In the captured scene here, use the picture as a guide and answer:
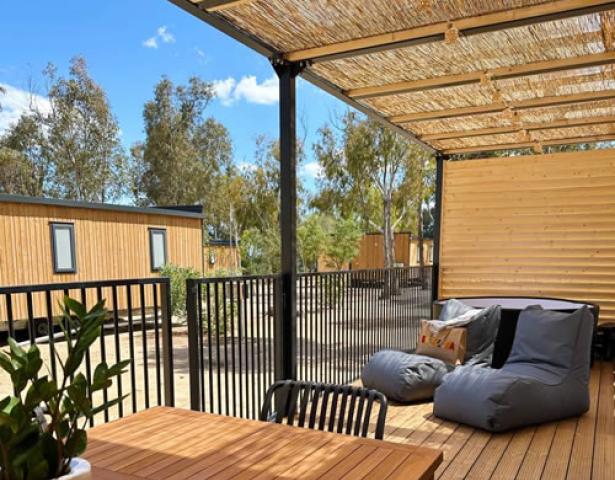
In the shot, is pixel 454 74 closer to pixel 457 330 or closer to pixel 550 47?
pixel 550 47

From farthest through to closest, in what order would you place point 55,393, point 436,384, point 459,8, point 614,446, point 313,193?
point 313,193 < point 436,384 < point 614,446 < point 459,8 < point 55,393

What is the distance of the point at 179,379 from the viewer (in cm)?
603

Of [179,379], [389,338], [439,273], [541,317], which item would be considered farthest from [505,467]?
[179,379]

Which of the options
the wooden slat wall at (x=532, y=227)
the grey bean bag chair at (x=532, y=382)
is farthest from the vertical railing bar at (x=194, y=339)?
the wooden slat wall at (x=532, y=227)

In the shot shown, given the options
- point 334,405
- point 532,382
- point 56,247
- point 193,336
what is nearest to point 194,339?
point 193,336

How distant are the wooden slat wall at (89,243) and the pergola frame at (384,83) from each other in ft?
Answer: 23.9

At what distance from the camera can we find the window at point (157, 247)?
11094 millimetres

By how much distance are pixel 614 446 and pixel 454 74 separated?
2.78 m

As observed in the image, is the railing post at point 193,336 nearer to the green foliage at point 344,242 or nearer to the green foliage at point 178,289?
the green foliage at point 178,289

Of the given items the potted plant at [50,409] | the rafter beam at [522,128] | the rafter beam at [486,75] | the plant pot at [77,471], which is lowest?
the plant pot at [77,471]

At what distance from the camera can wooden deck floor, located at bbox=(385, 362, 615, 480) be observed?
A: 8.51 feet

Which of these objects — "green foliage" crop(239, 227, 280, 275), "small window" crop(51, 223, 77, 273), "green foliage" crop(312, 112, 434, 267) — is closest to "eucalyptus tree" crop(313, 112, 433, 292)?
"green foliage" crop(312, 112, 434, 267)

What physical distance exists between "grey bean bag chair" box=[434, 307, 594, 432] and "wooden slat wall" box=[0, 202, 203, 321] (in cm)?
819

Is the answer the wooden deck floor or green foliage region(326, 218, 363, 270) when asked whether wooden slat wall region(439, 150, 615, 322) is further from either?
green foliage region(326, 218, 363, 270)
